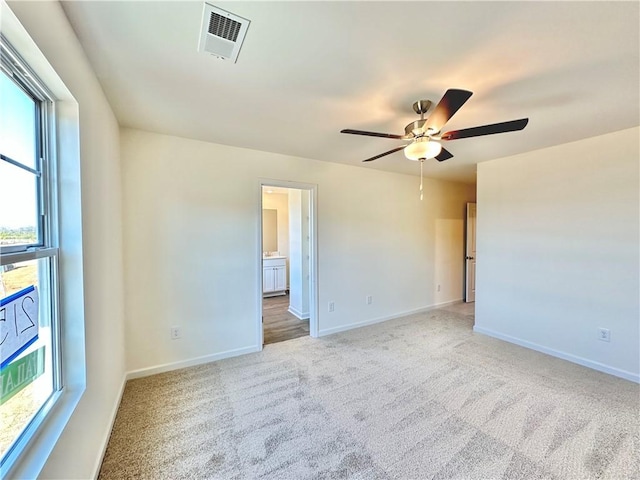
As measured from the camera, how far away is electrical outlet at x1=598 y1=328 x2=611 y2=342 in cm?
263

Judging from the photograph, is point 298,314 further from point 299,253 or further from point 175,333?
point 175,333

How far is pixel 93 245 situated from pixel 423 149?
7.14 feet

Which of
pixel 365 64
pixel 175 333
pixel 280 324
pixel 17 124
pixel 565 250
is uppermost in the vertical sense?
pixel 365 64

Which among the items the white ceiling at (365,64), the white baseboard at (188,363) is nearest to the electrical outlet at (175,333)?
the white baseboard at (188,363)

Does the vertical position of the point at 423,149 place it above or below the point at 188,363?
above

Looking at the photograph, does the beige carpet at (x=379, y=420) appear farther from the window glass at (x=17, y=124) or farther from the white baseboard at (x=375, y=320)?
the window glass at (x=17, y=124)

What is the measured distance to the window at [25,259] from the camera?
0.91m

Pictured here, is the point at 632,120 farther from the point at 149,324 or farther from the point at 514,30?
the point at 149,324

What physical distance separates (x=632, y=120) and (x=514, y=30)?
2025 millimetres

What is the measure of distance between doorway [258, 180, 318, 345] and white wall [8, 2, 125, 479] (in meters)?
1.39

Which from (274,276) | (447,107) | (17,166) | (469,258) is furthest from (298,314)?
(17,166)

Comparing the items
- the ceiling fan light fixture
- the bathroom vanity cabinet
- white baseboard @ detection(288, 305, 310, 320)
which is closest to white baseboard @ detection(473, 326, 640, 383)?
white baseboard @ detection(288, 305, 310, 320)

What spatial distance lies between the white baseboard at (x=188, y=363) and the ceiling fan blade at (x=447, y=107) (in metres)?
2.82

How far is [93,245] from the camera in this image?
1.57 metres
